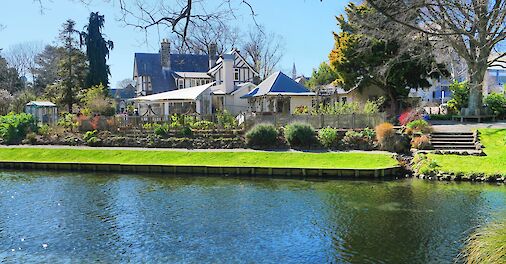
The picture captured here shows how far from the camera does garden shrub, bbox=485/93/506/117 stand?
33.4 m

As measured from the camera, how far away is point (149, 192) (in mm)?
18328

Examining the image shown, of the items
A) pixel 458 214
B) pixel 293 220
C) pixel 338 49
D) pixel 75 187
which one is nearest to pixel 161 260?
pixel 293 220

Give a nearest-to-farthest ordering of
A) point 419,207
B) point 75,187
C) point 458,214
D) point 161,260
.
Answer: point 161,260 → point 458,214 → point 419,207 → point 75,187

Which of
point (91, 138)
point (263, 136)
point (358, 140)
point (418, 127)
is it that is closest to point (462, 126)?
point (418, 127)

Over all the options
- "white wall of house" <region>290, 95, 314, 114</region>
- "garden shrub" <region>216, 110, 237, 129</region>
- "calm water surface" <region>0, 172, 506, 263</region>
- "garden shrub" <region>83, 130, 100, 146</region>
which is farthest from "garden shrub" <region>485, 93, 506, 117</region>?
"garden shrub" <region>83, 130, 100, 146</region>

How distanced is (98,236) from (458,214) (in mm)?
10673

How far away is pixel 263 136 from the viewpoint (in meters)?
27.1

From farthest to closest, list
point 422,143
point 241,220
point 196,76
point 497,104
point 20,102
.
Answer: point 196,76, point 20,102, point 497,104, point 422,143, point 241,220

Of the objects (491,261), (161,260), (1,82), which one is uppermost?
(1,82)

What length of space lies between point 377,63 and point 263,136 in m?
13.2

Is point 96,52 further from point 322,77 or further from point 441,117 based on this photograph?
point 441,117

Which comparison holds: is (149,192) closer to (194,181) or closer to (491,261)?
(194,181)

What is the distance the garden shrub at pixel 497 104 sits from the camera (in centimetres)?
3341

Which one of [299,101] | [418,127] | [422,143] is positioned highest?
[299,101]
